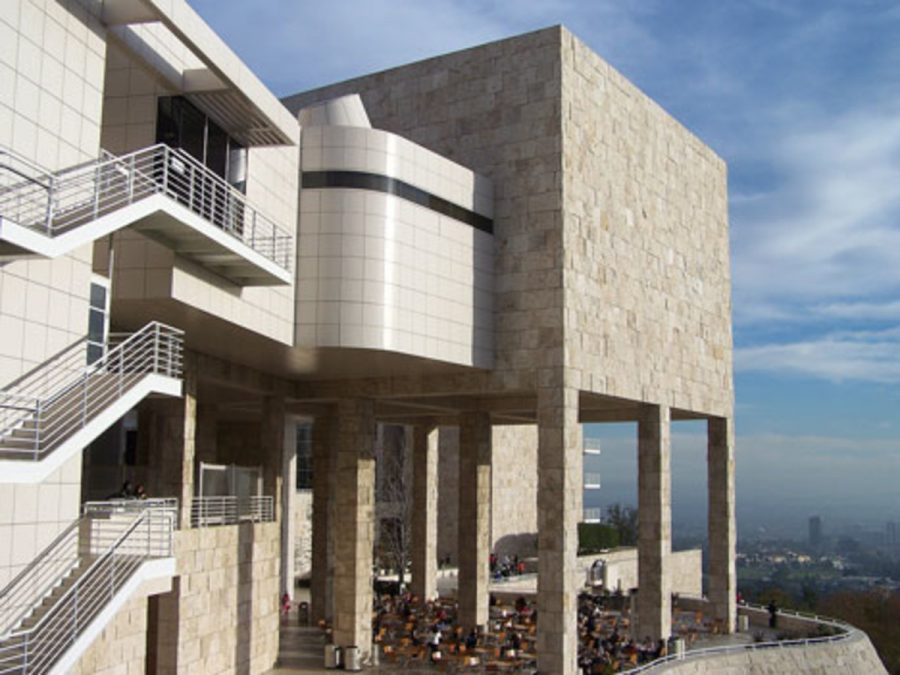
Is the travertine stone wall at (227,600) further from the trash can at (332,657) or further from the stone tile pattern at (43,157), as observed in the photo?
the stone tile pattern at (43,157)

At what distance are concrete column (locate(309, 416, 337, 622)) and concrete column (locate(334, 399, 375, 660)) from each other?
5.70 metres

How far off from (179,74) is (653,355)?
19.5 metres

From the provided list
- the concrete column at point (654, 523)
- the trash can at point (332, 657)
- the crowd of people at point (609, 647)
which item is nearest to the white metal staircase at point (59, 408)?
the trash can at point (332, 657)

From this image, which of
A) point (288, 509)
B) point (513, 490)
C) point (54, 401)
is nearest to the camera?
point (54, 401)

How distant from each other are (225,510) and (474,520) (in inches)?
464

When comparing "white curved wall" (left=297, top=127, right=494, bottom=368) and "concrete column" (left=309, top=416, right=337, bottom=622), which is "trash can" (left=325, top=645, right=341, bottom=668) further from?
"white curved wall" (left=297, top=127, right=494, bottom=368)

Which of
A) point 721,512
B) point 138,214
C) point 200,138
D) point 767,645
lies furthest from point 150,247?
point 721,512

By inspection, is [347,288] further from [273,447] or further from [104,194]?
[104,194]

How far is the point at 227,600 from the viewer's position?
24.8m

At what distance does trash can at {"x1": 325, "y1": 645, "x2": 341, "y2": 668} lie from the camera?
28391 mm

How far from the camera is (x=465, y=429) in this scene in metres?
37.0

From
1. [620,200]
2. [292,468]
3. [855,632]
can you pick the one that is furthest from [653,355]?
[292,468]

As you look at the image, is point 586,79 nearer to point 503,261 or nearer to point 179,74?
point 503,261

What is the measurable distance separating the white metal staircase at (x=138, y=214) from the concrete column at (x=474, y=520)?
13538 mm
